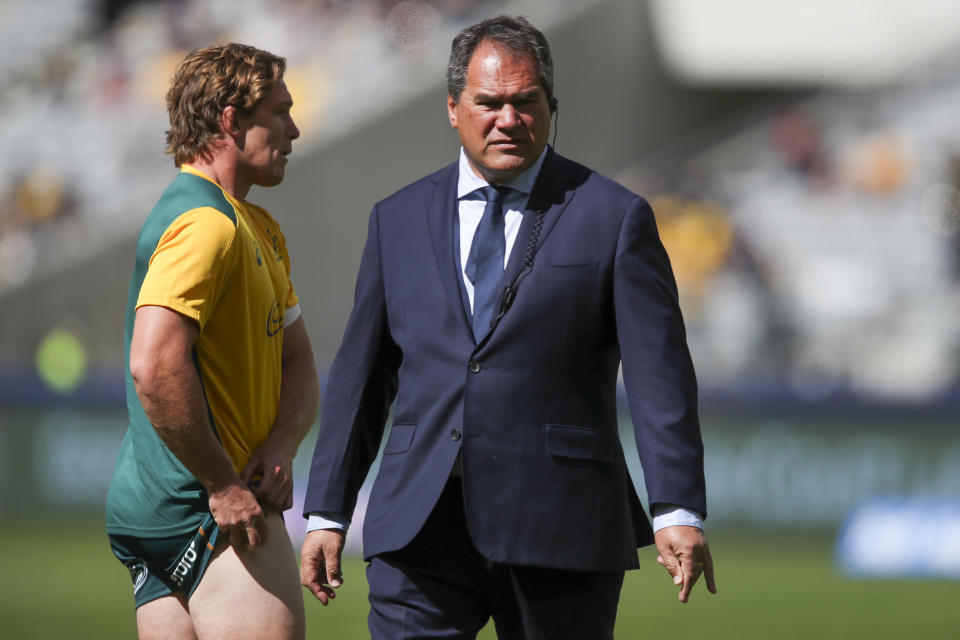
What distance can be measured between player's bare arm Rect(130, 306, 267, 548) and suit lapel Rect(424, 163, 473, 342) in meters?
0.56

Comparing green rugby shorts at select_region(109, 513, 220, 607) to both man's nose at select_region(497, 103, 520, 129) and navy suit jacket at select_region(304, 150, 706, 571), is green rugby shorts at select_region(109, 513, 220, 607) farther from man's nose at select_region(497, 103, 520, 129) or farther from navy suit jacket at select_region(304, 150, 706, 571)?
man's nose at select_region(497, 103, 520, 129)

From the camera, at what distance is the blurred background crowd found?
11633mm

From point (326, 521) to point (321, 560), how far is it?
3.4 inches

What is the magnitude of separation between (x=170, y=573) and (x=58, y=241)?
11.2m

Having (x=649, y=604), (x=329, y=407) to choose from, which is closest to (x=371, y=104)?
(x=649, y=604)

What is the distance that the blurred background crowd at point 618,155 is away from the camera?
11.6 m

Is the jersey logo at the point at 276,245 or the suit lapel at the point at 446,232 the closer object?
the suit lapel at the point at 446,232

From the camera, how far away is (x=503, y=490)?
2.85 m

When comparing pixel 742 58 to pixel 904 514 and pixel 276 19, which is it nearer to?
pixel 276 19

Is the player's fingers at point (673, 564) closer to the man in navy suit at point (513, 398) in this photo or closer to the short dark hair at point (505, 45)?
the man in navy suit at point (513, 398)

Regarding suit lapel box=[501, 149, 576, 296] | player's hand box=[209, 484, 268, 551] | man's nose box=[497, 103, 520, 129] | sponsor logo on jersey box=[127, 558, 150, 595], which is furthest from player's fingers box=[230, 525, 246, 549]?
man's nose box=[497, 103, 520, 129]

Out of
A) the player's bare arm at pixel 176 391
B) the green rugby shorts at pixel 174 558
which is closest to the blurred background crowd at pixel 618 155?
the green rugby shorts at pixel 174 558

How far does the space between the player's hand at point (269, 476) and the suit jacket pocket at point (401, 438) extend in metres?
0.25

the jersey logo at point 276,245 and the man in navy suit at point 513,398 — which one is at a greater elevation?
the jersey logo at point 276,245
